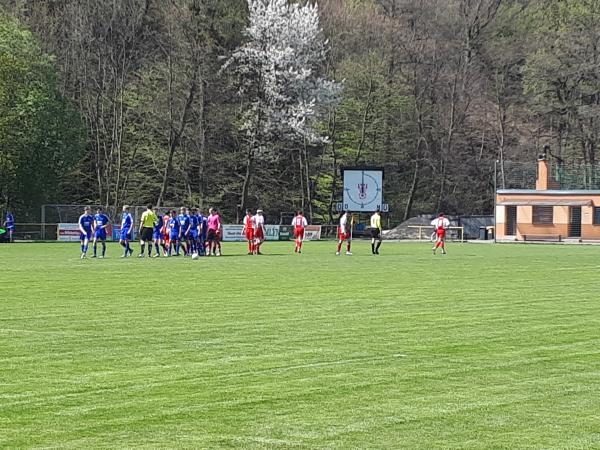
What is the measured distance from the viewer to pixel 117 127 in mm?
67312

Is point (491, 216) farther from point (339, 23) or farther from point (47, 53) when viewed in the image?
point (47, 53)

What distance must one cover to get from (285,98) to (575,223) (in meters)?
20.4

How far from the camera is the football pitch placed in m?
7.97

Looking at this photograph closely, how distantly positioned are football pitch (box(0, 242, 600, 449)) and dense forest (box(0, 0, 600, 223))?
145 feet

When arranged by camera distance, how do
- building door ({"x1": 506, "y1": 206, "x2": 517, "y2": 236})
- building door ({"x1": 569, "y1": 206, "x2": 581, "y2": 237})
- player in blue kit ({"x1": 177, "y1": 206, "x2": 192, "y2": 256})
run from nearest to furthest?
player in blue kit ({"x1": 177, "y1": 206, "x2": 192, "y2": 256}) < building door ({"x1": 569, "y1": 206, "x2": 581, "y2": 237}) < building door ({"x1": 506, "y1": 206, "x2": 517, "y2": 236})

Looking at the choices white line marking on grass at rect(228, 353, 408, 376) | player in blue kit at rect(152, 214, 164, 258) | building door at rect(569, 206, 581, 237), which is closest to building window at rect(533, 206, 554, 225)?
building door at rect(569, 206, 581, 237)

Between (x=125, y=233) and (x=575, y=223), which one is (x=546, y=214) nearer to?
(x=575, y=223)

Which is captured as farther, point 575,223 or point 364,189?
point 575,223

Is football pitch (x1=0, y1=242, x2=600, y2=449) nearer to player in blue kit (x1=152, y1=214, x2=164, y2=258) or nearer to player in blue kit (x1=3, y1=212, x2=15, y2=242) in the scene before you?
player in blue kit (x1=152, y1=214, x2=164, y2=258)

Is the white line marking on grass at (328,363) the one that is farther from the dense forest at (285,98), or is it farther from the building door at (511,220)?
the building door at (511,220)

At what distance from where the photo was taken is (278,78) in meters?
68.7

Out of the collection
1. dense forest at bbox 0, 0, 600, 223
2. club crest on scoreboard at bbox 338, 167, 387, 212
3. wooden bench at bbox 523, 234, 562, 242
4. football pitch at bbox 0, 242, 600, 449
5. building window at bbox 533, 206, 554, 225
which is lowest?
football pitch at bbox 0, 242, 600, 449

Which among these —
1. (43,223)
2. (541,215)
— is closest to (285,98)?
(541,215)

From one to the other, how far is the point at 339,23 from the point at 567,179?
62.1 feet
